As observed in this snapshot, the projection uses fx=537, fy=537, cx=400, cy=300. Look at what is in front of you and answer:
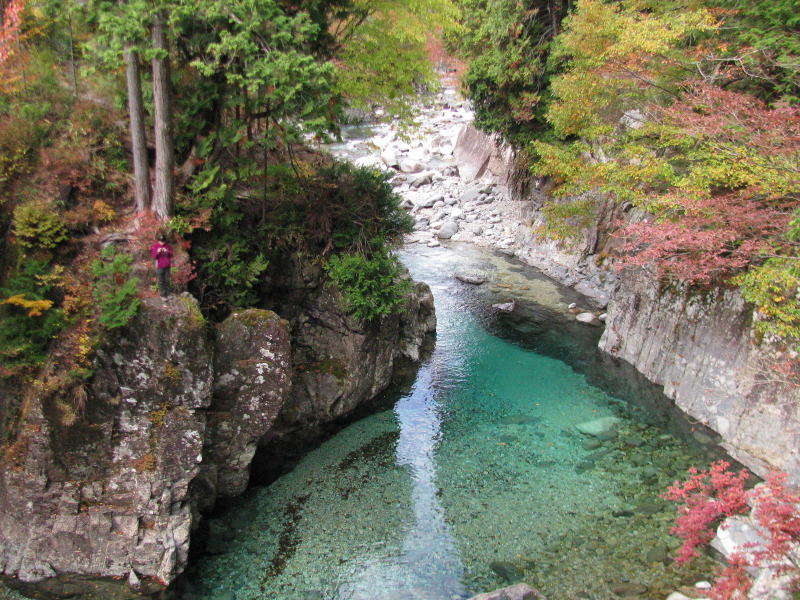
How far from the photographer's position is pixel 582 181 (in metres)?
19.7

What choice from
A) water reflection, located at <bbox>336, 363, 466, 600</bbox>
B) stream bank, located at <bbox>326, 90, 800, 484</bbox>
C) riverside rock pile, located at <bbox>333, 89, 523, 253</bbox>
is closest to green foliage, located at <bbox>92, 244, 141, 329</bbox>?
water reflection, located at <bbox>336, 363, 466, 600</bbox>

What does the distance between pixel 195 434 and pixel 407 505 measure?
5.23 meters

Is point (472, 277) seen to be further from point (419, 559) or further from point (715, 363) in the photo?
point (419, 559)

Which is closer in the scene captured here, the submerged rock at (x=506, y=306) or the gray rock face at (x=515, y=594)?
the gray rock face at (x=515, y=594)

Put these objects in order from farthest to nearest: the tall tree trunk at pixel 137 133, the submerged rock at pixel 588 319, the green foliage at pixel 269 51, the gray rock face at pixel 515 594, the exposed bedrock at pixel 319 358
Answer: the submerged rock at pixel 588 319 < the exposed bedrock at pixel 319 358 < the tall tree trunk at pixel 137 133 < the green foliage at pixel 269 51 < the gray rock face at pixel 515 594

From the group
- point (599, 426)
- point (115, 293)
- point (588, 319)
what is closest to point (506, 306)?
point (588, 319)

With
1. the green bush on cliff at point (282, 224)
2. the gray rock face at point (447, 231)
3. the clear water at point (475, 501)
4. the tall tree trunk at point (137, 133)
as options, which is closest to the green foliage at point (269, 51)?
the tall tree trunk at point (137, 133)

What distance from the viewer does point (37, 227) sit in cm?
1152

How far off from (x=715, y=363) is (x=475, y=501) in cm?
830

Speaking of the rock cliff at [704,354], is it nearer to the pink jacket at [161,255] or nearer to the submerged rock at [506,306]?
the submerged rock at [506,306]

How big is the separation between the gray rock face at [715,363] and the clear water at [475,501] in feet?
2.91

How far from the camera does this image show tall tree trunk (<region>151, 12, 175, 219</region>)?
1248cm

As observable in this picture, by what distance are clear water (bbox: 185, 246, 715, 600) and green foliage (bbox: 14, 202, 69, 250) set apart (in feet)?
23.9

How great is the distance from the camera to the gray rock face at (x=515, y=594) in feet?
31.4
